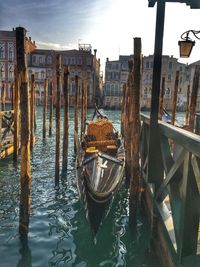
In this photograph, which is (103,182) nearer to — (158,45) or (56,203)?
(56,203)

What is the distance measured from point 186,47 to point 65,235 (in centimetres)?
394

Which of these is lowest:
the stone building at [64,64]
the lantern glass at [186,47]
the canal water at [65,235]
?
the canal water at [65,235]

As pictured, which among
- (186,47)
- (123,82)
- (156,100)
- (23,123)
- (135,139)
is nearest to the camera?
(156,100)

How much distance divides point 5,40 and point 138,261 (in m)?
40.9

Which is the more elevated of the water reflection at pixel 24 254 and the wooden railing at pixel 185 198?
the wooden railing at pixel 185 198

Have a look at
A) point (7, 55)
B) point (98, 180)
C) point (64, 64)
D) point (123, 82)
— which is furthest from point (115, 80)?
point (98, 180)

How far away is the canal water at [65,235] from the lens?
4688 millimetres

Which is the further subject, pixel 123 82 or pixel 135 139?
pixel 123 82

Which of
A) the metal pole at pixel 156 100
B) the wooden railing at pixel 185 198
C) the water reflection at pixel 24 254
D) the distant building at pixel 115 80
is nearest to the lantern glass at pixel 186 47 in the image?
the metal pole at pixel 156 100

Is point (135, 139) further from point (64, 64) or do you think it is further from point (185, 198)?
point (64, 64)

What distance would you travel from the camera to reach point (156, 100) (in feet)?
13.2

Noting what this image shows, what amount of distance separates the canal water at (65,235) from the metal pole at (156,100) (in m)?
1.44

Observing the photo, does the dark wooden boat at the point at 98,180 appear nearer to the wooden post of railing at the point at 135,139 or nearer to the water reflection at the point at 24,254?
the wooden post of railing at the point at 135,139

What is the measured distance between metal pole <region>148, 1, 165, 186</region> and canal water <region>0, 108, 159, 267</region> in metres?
1.44
